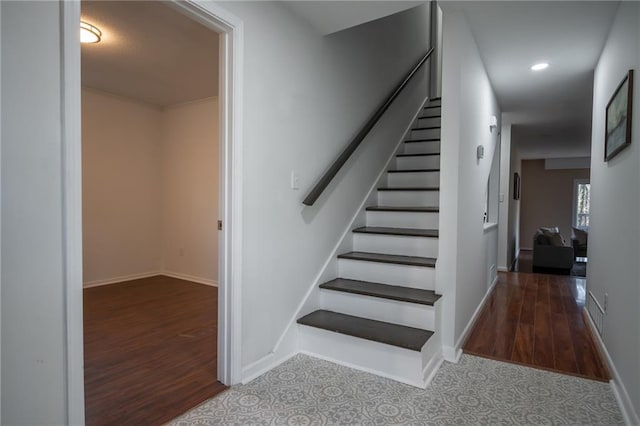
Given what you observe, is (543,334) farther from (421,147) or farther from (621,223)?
(421,147)

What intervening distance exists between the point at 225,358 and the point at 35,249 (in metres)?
1.13

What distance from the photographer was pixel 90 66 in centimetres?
358

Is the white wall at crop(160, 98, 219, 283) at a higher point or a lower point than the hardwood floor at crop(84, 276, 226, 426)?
higher

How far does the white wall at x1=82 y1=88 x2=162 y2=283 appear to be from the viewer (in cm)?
434

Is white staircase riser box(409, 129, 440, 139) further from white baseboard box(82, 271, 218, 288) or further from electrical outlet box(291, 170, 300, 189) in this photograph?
white baseboard box(82, 271, 218, 288)

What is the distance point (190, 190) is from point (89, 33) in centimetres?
226

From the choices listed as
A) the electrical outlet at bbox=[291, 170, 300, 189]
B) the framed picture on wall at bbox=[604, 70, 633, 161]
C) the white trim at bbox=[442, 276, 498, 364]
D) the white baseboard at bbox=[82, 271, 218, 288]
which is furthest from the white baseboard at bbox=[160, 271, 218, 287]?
the framed picture on wall at bbox=[604, 70, 633, 161]

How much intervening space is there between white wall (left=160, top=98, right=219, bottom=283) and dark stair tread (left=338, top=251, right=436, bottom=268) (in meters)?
2.15

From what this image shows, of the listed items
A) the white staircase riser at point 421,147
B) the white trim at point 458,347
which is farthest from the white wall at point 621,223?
the white staircase riser at point 421,147

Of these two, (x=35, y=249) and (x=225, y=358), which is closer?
(x=35, y=249)

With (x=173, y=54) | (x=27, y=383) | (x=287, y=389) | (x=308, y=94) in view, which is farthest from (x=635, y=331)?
(x=173, y=54)

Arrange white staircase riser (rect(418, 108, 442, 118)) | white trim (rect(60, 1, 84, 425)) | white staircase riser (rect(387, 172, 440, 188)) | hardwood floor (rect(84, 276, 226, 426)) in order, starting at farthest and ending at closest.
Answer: white staircase riser (rect(418, 108, 442, 118))
white staircase riser (rect(387, 172, 440, 188))
hardwood floor (rect(84, 276, 226, 426))
white trim (rect(60, 1, 84, 425))

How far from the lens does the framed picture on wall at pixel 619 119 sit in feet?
6.33

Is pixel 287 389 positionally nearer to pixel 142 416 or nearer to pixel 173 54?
pixel 142 416
